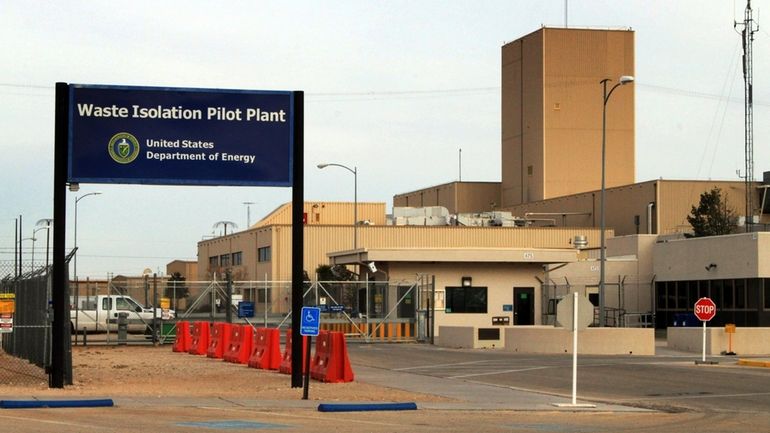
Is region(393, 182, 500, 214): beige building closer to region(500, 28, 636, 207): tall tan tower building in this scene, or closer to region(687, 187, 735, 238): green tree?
region(500, 28, 636, 207): tall tan tower building

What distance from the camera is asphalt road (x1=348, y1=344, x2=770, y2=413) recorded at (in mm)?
22891

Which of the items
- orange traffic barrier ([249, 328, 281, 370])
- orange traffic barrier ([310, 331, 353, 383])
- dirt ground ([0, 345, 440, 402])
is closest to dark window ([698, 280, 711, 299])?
dirt ground ([0, 345, 440, 402])

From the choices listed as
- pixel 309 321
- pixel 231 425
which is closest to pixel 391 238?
pixel 309 321

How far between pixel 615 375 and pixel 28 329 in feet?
48.0

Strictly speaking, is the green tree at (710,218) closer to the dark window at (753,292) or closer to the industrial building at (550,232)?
the industrial building at (550,232)

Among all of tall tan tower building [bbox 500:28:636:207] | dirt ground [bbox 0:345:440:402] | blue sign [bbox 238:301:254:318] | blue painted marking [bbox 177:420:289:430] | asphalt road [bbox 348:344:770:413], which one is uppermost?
tall tan tower building [bbox 500:28:636:207]

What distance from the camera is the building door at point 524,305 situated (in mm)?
50281

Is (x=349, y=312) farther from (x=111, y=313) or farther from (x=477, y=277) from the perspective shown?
(x=111, y=313)

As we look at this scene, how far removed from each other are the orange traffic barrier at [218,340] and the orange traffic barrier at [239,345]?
430mm

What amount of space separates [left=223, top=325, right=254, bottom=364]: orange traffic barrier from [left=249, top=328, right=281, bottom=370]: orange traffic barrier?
3.94ft

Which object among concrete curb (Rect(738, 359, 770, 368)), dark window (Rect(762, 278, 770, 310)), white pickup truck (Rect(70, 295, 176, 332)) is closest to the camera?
concrete curb (Rect(738, 359, 770, 368))

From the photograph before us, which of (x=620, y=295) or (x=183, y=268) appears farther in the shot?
(x=183, y=268)

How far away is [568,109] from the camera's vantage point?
3450 inches

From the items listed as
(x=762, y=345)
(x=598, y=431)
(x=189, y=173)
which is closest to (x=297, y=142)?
(x=189, y=173)
